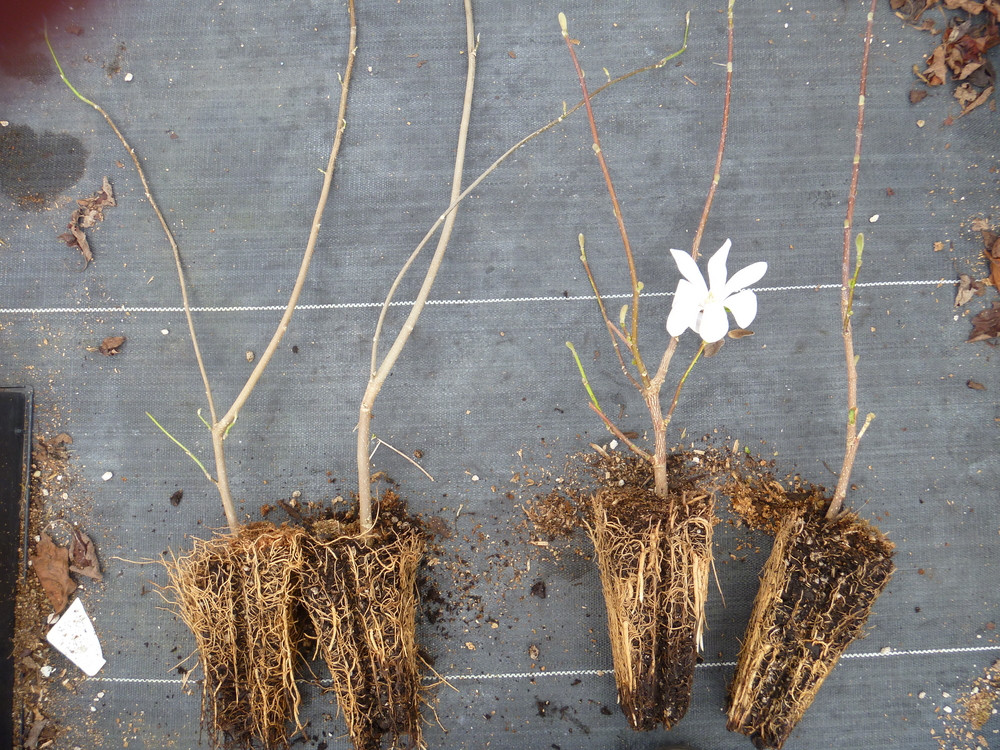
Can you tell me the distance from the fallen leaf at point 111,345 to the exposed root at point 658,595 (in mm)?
1533

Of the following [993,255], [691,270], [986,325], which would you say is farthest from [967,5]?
[691,270]

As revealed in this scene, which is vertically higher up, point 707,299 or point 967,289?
point 967,289

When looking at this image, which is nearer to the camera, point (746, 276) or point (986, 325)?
point (746, 276)

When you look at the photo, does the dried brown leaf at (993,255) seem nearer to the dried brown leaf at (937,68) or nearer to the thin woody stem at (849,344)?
the dried brown leaf at (937,68)

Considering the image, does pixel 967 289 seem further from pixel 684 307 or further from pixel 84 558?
pixel 84 558

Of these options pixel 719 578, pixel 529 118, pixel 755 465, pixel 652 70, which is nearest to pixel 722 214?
pixel 652 70

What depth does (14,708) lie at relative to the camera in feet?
5.43

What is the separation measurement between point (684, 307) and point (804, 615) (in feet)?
2.93

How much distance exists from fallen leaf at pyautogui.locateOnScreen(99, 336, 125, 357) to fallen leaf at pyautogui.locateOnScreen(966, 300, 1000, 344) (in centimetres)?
258

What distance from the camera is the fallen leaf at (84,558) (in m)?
1.65

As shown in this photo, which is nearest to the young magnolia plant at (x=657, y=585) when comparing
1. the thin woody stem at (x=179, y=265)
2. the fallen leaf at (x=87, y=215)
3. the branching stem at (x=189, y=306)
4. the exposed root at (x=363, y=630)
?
the exposed root at (x=363, y=630)

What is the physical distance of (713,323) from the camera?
1255mm

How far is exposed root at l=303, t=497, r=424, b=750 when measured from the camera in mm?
1465

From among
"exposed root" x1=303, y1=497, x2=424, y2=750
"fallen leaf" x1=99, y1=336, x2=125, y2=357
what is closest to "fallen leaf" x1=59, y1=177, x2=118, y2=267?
"fallen leaf" x1=99, y1=336, x2=125, y2=357
